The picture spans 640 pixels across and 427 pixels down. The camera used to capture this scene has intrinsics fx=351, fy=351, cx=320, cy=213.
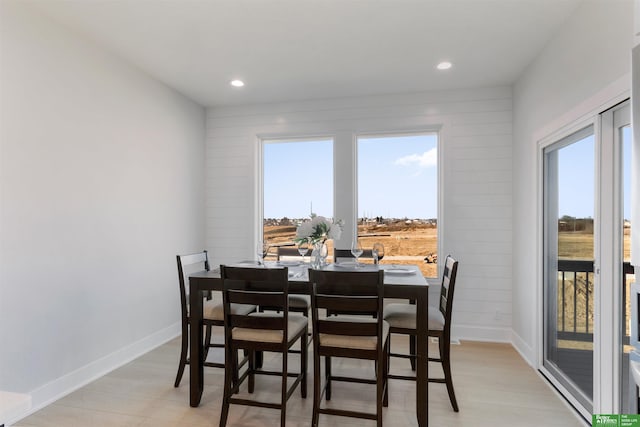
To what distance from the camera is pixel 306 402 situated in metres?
2.60

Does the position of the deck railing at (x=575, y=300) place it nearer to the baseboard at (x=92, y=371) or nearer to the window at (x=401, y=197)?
the window at (x=401, y=197)

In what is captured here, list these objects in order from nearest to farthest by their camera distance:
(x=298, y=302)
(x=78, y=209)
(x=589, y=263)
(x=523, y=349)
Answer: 1. (x=589, y=263)
2. (x=78, y=209)
3. (x=298, y=302)
4. (x=523, y=349)

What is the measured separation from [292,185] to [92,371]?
284 cm

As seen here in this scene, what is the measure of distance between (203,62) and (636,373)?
367cm

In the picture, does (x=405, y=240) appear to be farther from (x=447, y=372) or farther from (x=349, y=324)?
(x=349, y=324)

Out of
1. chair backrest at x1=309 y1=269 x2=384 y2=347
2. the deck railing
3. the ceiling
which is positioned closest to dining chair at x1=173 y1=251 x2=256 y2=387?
chair backrest at x1=309 y1=269 x2=384 y2=347

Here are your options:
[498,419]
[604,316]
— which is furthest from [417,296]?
[604,316]

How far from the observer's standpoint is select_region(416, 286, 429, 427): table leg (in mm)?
2258

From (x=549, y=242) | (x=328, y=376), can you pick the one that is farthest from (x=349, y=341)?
(x=549, y=242)

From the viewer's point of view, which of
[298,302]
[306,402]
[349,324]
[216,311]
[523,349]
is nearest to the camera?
[349,324]

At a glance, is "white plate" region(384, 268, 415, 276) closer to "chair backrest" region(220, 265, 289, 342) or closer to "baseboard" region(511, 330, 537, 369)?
"chair backrest" region(220, 265, 289, 342)

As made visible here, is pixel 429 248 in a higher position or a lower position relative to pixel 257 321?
higher

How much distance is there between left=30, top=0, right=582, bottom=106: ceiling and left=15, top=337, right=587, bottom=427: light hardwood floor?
2.87 metres

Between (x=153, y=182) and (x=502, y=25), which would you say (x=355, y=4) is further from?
(x=153, y=182)
